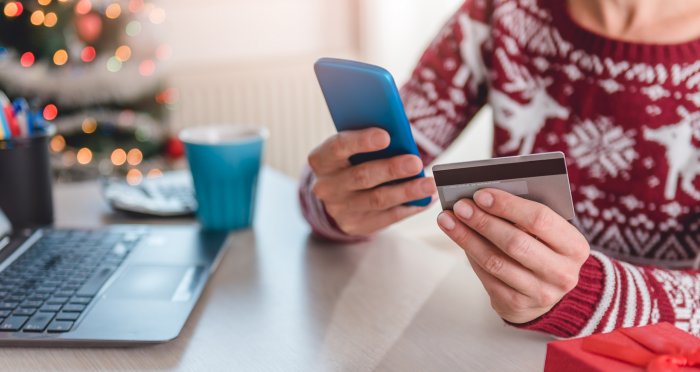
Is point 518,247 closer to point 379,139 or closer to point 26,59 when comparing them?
point 379,139

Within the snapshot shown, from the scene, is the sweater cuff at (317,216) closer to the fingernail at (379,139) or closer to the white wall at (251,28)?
the fingernail at (379,139)

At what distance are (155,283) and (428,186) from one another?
276 mm

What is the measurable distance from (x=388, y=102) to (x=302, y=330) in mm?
207

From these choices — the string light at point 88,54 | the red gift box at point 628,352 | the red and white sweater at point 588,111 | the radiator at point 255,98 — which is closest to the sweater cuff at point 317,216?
the red and white sweater at point 588,111

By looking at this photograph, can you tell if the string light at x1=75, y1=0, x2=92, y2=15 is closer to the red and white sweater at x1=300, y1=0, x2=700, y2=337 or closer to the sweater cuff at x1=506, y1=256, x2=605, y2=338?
the red and white sweater at x1=300, y1=0, x2=700, y2=337

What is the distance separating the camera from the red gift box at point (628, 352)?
0.40 metres

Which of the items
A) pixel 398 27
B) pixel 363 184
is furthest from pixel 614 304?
pixel 398 27

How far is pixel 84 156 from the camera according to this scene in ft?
6.32

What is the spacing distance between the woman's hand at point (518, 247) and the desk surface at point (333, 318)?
56 mm

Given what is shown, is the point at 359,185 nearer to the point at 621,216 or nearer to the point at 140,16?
the point at 621,216

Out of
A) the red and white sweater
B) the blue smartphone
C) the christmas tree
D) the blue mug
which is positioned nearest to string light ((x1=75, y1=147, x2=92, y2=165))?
the christmas tree

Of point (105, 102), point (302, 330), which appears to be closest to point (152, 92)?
point (105, 102)

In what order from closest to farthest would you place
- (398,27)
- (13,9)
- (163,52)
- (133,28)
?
1. (13,9)
2. (133,28)
3. (163,52)
4. (398,27)

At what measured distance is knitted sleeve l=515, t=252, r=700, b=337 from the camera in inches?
21.5
